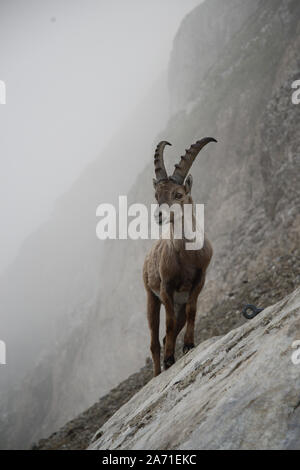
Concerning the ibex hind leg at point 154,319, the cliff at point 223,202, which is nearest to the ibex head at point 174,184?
the ibex hind leg at point 154,319

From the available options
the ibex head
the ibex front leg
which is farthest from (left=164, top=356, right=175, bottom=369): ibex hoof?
the ibex head

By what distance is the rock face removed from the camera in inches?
91.7

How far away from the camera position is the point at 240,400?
2664mm

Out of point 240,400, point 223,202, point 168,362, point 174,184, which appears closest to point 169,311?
point 168,362

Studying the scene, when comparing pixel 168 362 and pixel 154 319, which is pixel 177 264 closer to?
pixel 154 319

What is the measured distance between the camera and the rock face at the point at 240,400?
2.33 metres

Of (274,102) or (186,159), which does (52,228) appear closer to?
(274,102)

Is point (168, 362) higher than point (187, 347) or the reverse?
the reverse

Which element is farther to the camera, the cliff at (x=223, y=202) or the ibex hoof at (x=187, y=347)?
the cliff at (x=223, y=202)

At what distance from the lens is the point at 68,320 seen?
197 feet

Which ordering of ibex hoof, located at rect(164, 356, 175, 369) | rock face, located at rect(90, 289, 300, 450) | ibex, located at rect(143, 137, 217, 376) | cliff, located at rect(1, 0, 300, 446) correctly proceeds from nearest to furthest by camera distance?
1. rock face, located at rect(90, 289, 300, 450)
2. ibex, located at rect(143, 137, 217, 376)
3. ibex hoof, located at rect(164, 356, 175, 369)
4. cliff, located at rect(1, 0, 300, 446)

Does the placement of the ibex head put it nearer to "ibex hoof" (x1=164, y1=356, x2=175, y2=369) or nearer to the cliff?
"ibex hoof" (x1=164, y1=356, x2=175, y2=369)

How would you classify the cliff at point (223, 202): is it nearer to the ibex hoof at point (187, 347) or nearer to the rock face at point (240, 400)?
the ibex hoof at point (187, 347)

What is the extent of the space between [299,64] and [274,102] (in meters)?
2.46
